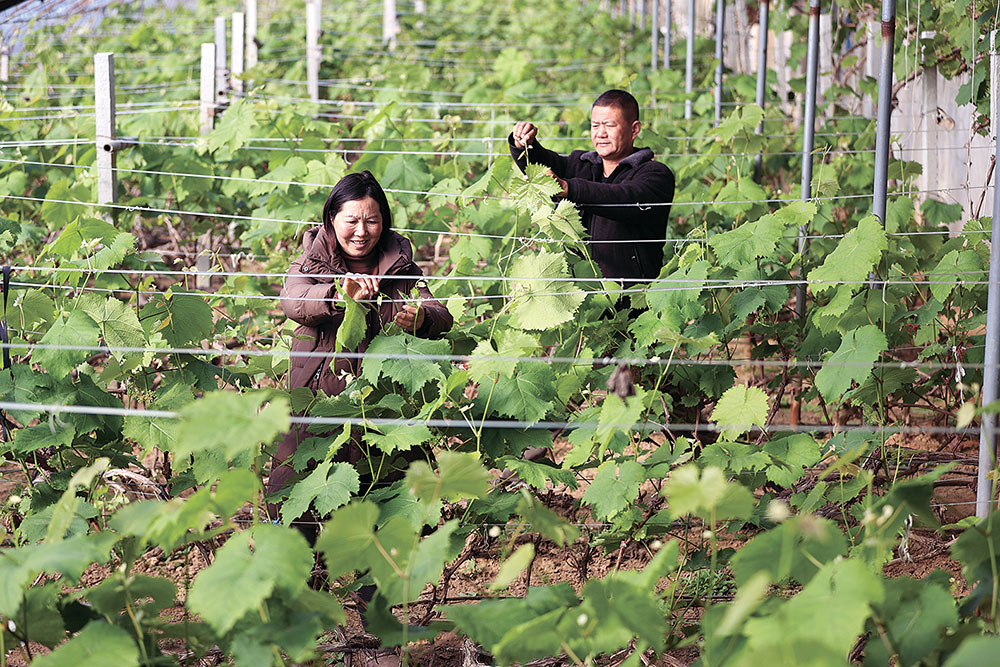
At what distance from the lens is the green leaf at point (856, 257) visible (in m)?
2.66

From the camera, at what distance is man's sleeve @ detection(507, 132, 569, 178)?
129 inches

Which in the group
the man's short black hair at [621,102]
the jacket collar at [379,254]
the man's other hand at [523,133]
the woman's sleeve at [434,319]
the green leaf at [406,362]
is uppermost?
the man's short black hair at [621,102]

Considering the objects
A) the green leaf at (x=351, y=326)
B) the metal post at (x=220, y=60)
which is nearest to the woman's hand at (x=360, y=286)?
the green leaf at (x=351, y=326)

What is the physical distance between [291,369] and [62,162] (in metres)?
3.15

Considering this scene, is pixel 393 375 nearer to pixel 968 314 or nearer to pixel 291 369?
pixel 291 369

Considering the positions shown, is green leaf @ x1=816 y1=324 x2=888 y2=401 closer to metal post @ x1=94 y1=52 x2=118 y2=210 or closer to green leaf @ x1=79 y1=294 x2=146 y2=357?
green leaf @ x1=79 y1=294 x2=146 y2=357

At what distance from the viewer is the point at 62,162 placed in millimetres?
5469

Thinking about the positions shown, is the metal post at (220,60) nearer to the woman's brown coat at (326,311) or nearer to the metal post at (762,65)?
the metal post at (762,65)

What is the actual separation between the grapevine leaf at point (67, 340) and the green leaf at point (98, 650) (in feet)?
2.76

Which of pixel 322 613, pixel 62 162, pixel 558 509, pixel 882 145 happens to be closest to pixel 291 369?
pixel 558 509

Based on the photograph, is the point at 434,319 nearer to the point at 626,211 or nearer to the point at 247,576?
the point at 626,211

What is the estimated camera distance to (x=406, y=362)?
2.40 metres

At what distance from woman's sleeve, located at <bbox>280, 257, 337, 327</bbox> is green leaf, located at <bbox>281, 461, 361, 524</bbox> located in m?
0.61

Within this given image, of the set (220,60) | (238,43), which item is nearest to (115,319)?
(220,60)
